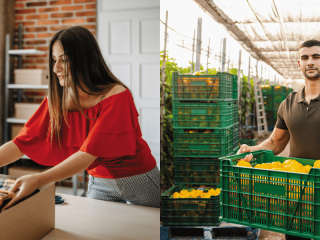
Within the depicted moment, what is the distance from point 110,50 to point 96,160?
67 centimetres

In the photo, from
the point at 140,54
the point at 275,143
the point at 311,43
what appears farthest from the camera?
the point at 140,54

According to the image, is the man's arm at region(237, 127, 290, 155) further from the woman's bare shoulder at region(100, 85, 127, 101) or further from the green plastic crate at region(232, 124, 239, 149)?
the woman's bare shoulder at region(100, 85, 127, 101)

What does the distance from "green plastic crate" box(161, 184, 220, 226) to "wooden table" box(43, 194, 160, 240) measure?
0.64 meters

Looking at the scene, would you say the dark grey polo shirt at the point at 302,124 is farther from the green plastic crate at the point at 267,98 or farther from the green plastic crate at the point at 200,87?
the green plastic crate at the point at 200,87

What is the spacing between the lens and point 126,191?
1.25 metres

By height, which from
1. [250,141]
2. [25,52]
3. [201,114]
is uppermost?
[25,52]

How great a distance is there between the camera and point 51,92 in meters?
1.23

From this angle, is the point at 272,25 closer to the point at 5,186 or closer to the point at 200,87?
the point at 200,87

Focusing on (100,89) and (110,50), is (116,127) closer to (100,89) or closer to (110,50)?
(100,89)

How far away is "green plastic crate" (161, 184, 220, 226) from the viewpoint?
5.53 feet

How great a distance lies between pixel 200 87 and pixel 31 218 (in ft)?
3.45

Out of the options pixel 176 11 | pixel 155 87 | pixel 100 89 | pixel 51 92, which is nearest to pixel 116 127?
pixel 100 89

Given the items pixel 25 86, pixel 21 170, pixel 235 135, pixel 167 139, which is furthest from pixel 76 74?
pixel 25 86

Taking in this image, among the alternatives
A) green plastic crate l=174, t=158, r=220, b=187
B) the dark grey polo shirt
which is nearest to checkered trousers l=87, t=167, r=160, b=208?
green plastic crate l=174, t=158, r=220, b=187
